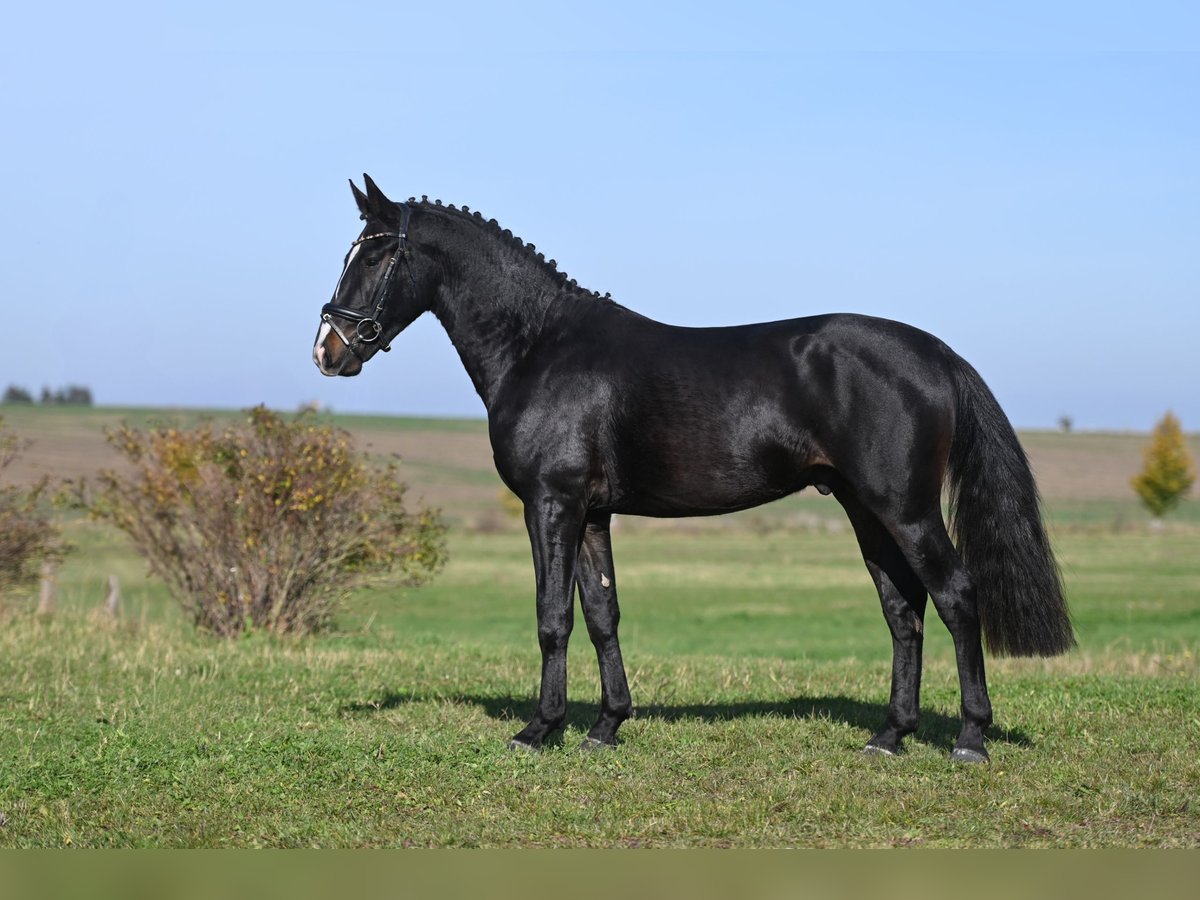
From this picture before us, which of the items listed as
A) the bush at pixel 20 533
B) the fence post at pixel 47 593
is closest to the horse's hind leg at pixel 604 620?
the bush at pixel 20 533

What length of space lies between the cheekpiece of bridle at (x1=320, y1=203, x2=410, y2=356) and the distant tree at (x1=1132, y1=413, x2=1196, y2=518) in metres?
80.9

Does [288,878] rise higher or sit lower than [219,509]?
lower

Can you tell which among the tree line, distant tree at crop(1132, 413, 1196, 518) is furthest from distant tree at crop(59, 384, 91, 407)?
distant tree at crop(1132, 413, 1196, 518)

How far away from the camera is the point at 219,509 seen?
14.8 m

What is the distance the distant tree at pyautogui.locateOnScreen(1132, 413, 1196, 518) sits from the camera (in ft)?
263

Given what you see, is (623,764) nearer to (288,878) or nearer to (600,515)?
(600,515)

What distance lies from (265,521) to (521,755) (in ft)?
27.1

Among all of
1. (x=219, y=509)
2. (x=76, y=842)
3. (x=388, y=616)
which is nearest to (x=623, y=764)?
(x=76, y=842)

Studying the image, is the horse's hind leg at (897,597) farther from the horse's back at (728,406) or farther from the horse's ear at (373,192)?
the horse's ear at (373,192)

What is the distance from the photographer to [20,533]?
16.9 metres

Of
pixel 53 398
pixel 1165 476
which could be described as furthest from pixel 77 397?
pixel 1165 476

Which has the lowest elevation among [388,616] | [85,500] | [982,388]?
[388,616]

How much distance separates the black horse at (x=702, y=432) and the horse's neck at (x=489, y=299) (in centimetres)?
1

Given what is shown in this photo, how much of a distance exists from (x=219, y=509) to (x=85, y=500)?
3.12 metres
